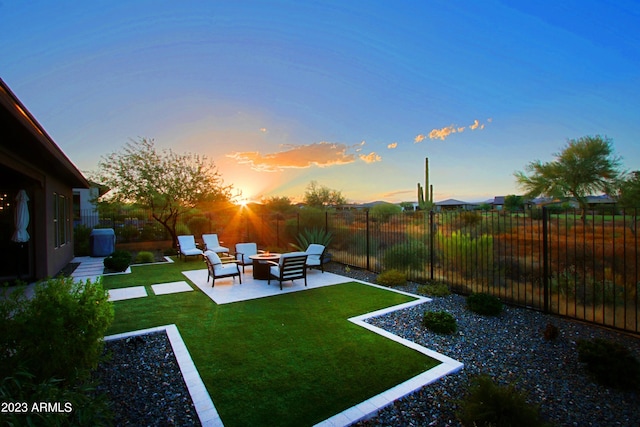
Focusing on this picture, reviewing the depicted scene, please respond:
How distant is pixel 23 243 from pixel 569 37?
46.0 ft

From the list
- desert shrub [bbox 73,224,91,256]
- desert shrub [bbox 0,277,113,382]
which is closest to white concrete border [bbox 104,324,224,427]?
desert shrub [bbox 0,277,113,382]

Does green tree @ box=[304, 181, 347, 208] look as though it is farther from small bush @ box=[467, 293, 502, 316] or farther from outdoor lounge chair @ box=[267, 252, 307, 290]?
small bush @ box=[467, 293, 502, 316]

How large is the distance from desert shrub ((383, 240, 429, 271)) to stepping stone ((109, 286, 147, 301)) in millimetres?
6139

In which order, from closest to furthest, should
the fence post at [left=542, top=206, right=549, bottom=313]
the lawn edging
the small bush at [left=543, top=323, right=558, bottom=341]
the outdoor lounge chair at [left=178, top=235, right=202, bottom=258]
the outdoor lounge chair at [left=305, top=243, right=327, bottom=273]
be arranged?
the lawn edging, the small bush at [left=543, top=323, right=558, bottom=341], the fence post at [left=542, top=206, right=549, bottom=313], the outdoor lounge chair at [left=305, top=243, right=327, bottom=273], the outdoor lounge chair at [left=178, top=235, right=202, bottom=258]

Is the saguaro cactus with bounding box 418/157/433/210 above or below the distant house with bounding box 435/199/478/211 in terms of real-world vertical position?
above

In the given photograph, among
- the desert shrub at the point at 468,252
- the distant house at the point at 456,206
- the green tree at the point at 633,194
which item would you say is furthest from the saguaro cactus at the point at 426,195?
the desert shrub at the point at 468,252

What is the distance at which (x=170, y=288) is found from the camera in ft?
23.5

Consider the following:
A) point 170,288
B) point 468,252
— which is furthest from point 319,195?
point 468,252

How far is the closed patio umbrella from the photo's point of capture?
6992mm

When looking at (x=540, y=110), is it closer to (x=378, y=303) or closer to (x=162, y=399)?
(x=378, y=303)

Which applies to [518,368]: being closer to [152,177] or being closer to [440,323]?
[440,323]

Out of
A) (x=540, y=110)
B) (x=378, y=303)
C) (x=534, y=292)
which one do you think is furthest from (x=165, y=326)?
(x=540, y=110)

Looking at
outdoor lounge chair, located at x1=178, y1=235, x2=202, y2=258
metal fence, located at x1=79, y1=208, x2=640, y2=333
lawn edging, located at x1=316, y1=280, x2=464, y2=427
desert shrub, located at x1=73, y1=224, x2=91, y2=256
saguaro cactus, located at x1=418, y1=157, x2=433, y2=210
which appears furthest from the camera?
saguaro cactus, located at x1=418, y1=157, x2=433, y2=210

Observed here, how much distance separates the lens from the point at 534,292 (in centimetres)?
550
